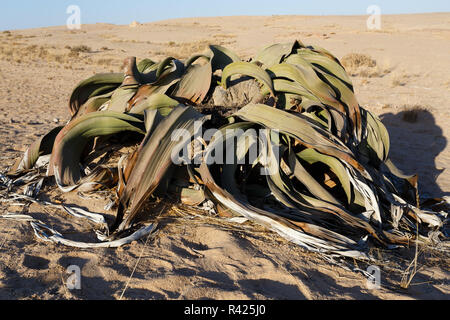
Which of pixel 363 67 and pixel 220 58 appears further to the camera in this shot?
pixel 363 67

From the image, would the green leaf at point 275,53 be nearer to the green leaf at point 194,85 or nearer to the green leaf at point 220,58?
the green leaf at point 220,58

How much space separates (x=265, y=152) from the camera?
2074mm

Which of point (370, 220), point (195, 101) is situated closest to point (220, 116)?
point (195, 101)

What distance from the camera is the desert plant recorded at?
191 centimetres

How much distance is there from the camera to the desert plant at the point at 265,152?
1912mm

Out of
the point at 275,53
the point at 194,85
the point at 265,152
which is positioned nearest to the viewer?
the point at 265,152

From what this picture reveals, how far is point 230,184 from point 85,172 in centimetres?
91

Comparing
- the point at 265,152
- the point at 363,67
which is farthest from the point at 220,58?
the point at 363,67

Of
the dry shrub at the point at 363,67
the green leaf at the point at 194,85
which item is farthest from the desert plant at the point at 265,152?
the dry shrub at the point at 363,67

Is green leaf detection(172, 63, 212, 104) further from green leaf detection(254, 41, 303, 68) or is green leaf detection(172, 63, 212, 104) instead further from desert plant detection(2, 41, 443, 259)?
green leaf detection(254, 41, 303, 68)

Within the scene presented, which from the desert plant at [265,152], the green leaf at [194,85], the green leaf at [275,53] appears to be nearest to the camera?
the desert plant at [265,152]

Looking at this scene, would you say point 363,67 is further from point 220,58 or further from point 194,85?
point 194,85

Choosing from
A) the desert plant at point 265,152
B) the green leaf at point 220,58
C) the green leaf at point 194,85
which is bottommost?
the desert plant at point 265,152
